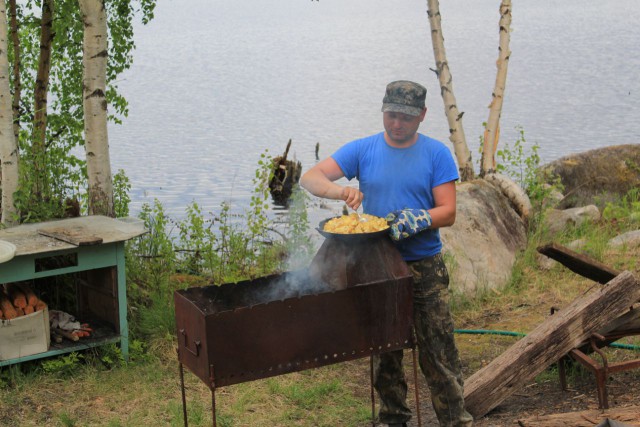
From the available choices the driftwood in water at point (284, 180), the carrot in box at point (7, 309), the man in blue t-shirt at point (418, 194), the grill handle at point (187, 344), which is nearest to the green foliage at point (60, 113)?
the carrot in box at point (7, 309)

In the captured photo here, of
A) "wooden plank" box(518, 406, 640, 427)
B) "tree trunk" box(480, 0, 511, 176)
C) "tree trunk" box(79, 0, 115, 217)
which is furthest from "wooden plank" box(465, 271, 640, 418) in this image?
"tree trunk" box(480, 0, 511, 176)

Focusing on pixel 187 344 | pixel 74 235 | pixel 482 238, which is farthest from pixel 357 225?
pixel 482 238

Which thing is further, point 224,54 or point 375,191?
point 224,54

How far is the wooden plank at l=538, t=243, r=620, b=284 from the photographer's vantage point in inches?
251

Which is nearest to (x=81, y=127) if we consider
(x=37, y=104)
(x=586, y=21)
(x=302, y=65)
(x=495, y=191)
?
(x=37, y=104)

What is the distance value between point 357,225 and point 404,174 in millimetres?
414

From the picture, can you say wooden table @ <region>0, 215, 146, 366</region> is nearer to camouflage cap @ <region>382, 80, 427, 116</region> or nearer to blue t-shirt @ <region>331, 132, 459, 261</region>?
blue t-shirt @ <region>331, 132, 459, 261</region>

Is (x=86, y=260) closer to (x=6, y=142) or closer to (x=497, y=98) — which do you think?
(x=6, y=142)

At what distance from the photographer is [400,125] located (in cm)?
491

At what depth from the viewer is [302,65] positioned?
31953mm

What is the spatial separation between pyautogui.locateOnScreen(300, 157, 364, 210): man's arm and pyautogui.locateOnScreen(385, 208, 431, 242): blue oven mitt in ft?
0.75

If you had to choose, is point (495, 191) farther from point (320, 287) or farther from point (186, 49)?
point (186, 49)

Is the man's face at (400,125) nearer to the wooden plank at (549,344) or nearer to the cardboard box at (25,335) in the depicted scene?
the wooden plank at (549,344)

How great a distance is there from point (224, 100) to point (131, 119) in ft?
11.4
